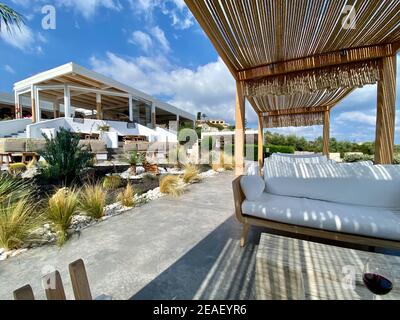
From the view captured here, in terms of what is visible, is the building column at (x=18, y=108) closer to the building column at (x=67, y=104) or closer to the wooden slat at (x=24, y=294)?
the building column at (x=67, y=104)

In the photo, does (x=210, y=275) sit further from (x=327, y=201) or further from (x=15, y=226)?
(x=15, y=226)

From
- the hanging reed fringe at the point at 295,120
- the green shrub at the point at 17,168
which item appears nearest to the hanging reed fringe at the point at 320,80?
the hanging reed fringe at the point at 295,120

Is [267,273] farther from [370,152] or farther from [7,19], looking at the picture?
[370,152]

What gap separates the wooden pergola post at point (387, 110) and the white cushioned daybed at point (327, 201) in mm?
1083

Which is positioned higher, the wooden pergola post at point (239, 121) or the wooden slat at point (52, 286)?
the wooden pergola post at point (239, 121)

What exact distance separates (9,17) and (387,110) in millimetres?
5777

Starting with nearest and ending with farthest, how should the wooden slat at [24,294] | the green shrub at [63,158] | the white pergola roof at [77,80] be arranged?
the wooden slat at [24,294]
the green shrub at [63,158]
the white pergola roof at [77,80]

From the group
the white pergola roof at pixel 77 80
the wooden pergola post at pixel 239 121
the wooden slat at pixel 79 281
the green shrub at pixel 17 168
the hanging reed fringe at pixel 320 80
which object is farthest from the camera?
the white pergola roof at pixel 77 80

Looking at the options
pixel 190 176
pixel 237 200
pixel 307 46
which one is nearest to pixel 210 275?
pixel 237 200

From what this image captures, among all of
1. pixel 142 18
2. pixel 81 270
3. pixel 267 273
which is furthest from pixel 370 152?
pixel 81 270

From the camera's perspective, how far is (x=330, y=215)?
74.4 inches

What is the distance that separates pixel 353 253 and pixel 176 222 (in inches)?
77.7

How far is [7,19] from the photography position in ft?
9.67

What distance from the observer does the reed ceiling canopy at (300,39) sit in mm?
2260
